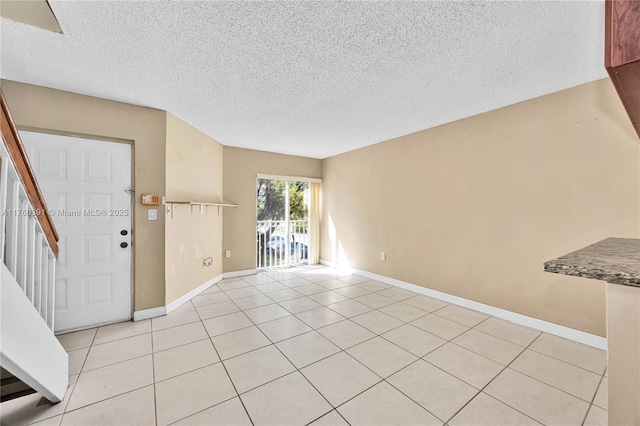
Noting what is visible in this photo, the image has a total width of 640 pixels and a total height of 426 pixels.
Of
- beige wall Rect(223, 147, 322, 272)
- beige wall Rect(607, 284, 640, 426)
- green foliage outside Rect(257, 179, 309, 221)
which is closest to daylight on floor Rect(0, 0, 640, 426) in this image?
beige wall Rect(607, 284, 640, 426)

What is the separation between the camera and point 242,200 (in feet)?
15.3

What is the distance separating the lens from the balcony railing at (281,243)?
514 centimetres

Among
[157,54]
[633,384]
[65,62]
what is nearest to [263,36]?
[157,54]

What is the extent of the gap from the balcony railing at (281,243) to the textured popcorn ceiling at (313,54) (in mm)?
2758

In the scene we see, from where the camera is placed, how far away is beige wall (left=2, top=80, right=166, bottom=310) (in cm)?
238

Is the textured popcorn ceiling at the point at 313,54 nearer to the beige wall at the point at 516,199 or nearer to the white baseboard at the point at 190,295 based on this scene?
the beige wall at the point at 516,199

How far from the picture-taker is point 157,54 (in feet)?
6.19

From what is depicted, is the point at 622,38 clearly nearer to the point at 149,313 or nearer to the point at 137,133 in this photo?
the point at 137,133

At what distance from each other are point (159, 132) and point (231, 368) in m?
2.65

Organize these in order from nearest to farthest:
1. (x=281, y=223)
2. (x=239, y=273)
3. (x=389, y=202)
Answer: (x=389, y=202) < (x=239, y=273) < (x=281, y=223)

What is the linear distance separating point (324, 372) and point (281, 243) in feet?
12.0

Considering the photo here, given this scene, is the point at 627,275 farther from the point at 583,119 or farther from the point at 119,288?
the point at 119,288

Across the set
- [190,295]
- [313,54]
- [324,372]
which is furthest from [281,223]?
[313,54]

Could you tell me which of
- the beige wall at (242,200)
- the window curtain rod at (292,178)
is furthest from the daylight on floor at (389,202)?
the window curtain rod at (292,178)
